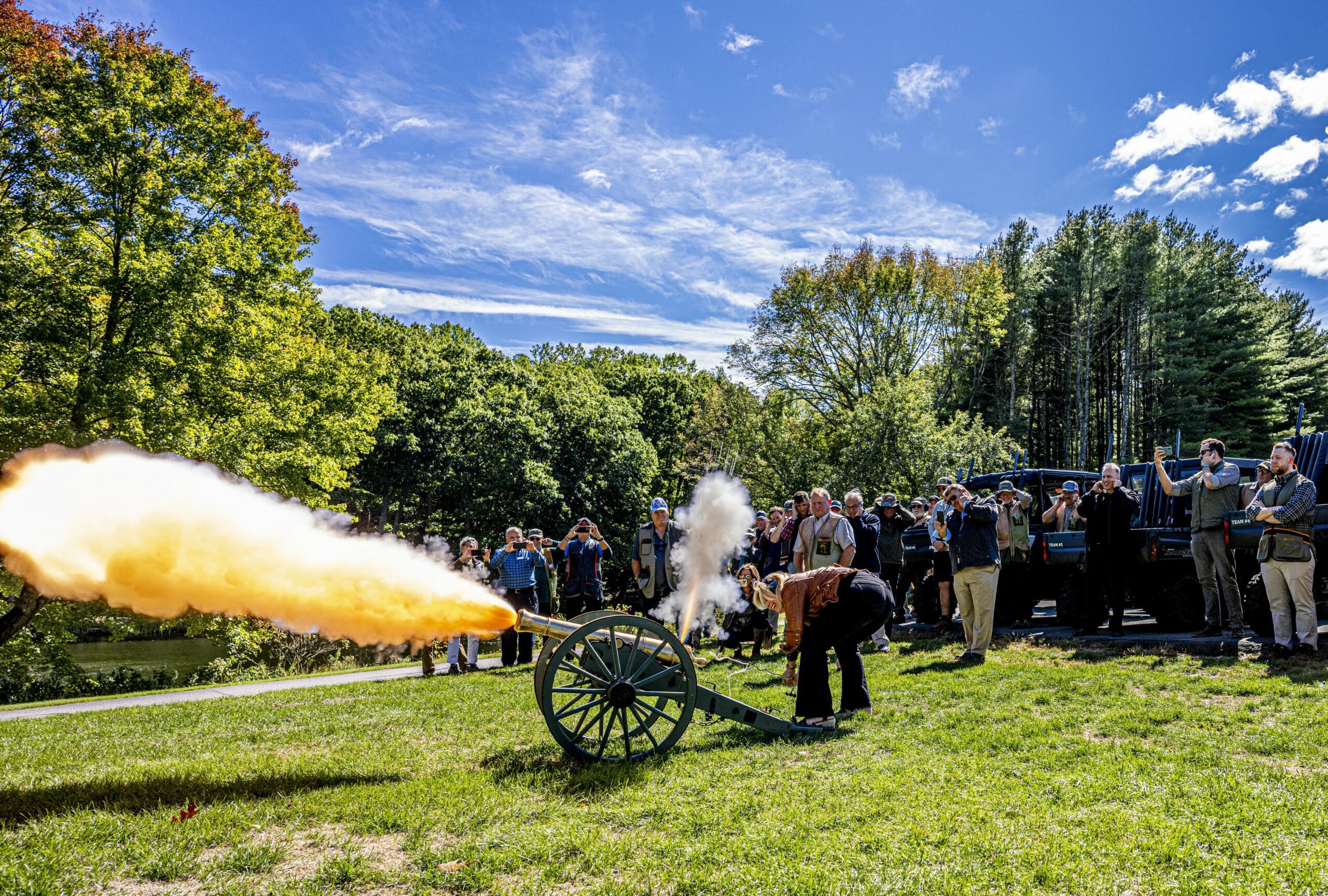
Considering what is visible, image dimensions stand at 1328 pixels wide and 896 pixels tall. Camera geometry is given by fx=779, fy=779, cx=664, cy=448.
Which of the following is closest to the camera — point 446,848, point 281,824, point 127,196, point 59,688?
point 446,848

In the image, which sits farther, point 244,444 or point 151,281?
point 244,444

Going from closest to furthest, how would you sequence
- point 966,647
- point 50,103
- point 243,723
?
1. point 243,723
2. point 966,647
3. point 50,103

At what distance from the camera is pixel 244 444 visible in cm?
1855

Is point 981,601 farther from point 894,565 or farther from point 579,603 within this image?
point 579,603

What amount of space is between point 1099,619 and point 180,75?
73.6ft

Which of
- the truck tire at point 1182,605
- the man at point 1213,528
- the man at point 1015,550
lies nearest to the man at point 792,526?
the man at point 1015,550

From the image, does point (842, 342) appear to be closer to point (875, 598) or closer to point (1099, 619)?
point (1099, 619)

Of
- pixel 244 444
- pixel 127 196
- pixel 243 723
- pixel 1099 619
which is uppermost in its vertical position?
pixel 127 196

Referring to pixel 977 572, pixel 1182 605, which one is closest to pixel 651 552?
pixel 977 572

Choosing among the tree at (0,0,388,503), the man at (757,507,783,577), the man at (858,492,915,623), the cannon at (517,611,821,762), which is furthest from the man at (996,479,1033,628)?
the tree at (0,0,388,503)

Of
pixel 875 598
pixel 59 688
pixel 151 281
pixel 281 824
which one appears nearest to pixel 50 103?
pixel 151 281

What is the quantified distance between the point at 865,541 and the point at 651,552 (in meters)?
3.42

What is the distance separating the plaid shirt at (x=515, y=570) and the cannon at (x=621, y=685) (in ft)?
19.7

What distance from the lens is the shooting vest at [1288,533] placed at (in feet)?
29.6
